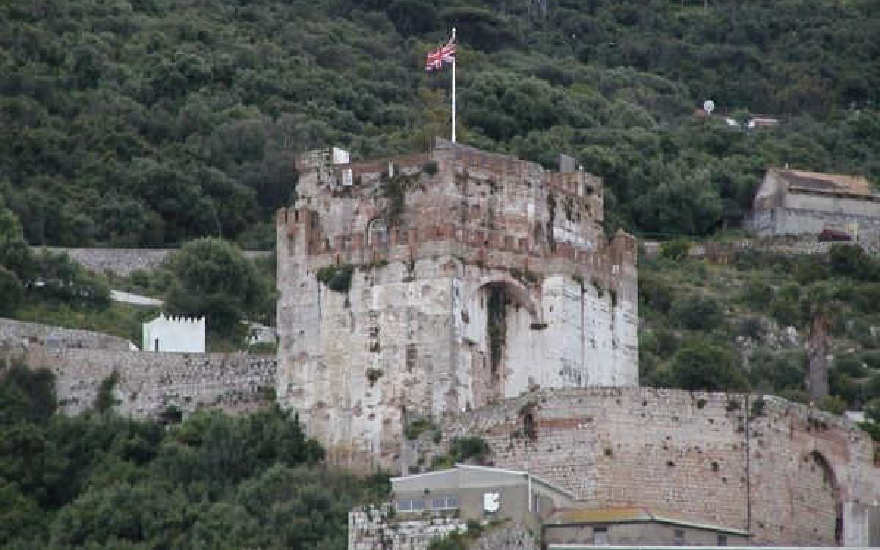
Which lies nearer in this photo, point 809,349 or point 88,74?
point 809,349

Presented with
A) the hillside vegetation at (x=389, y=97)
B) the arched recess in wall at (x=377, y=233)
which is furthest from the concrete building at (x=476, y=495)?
the hillside vegetation at (x=389, y=97)

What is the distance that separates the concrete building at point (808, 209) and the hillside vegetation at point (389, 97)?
3.28 ft

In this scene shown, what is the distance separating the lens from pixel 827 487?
218ft

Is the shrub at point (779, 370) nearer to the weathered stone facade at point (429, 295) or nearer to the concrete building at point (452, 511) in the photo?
the weathered stone facade at point (429, 295)

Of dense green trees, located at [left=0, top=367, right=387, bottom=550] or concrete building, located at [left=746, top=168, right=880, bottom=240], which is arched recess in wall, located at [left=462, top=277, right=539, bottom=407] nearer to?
dense green trees, located at [left=0, top=367, right=387, bottom=550]

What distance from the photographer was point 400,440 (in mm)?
67688

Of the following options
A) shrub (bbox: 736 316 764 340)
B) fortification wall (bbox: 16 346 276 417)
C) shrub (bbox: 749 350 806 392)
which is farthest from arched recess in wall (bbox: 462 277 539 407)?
shrub (bbox: 736 316 764 340)

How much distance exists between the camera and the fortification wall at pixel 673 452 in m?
64.1

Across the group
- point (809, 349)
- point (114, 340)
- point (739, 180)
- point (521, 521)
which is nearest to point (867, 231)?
point (739, 180)

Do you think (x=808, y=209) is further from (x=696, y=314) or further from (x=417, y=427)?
(x=417, y=427)

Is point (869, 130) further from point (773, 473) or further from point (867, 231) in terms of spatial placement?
point (773, 473)

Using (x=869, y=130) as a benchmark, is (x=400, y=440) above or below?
below

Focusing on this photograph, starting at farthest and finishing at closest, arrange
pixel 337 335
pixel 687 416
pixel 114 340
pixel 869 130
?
pixel 869 130 → pixel 114 340 → pixel 337 335 → pixel 687 416

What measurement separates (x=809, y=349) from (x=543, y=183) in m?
22.4
